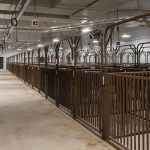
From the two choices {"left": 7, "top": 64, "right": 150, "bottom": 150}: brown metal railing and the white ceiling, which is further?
the white ceiling

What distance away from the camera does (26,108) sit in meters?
7.71

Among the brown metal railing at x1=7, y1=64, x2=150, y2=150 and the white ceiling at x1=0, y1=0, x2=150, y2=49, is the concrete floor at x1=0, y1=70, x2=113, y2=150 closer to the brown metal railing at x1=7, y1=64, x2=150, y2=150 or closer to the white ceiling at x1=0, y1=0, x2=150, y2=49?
the brown metal railing at x1=7, y1=64, x2=150, y2=150

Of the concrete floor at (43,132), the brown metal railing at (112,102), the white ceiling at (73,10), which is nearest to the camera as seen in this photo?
the brown metal railing at (112,102)

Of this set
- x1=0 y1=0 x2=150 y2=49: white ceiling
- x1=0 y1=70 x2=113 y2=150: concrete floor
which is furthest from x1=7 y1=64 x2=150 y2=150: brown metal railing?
x1=0 y1=0 x2=150 y2=49: white ceiling

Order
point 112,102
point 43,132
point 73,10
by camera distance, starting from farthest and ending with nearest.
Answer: point 73,10 < point 43,132 < point 112,102

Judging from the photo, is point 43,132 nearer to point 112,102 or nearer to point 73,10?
point 112,102

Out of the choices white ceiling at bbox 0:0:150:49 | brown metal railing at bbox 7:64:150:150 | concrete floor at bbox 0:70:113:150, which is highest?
white ceiling at bbox 0:0:150:49

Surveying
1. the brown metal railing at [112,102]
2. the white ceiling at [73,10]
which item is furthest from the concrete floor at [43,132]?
the white ceiling at [73,10]

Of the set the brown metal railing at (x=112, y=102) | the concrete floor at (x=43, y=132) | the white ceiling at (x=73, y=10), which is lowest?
the concrete floor at (x=43, y=132)

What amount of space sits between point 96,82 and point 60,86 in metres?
2.74

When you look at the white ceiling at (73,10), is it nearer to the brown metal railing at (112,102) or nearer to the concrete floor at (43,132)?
the brown metal railing at (112,102)

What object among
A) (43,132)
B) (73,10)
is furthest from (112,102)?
(73,10)

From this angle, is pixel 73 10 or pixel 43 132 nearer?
pixel 43 132

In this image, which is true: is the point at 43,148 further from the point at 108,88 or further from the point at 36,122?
the point at 36,122
